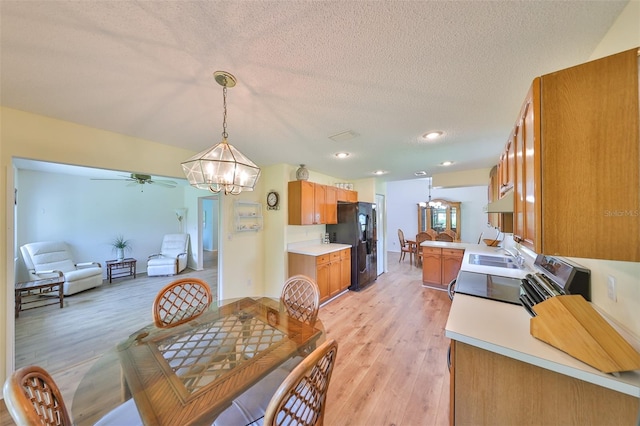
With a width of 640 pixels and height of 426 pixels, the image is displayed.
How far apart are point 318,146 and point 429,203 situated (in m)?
5.97

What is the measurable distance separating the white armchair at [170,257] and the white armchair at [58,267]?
36.6 inches

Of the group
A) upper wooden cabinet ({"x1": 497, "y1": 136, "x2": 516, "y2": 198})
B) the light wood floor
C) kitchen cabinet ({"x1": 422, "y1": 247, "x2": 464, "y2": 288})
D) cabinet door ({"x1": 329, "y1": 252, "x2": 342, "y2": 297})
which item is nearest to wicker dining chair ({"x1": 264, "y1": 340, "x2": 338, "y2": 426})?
the light wood floor

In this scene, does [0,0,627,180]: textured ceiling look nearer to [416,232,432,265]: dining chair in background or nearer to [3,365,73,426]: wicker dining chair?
[3,365,73,426]: wicker dining chair

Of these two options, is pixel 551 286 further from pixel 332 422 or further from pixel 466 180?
pixel 466 180

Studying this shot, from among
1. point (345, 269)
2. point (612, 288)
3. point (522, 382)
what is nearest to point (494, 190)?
point (612, 288)

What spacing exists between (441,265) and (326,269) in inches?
95.7

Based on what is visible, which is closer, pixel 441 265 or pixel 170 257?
pixel 441 265

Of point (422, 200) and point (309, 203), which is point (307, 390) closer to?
point (309, 203)

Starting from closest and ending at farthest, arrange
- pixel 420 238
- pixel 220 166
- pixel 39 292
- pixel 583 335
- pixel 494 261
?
pixel 583 335 → pixel 220 166 → pixel 494 261 → pixel 39 292 → pixel 420 238

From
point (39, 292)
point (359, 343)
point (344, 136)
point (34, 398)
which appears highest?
point (344, 136)

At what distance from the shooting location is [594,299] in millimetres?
1226

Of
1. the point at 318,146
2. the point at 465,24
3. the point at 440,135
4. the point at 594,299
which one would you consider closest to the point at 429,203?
the point at 440,135

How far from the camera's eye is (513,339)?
106cm

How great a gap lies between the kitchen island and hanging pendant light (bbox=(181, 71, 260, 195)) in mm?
1615
